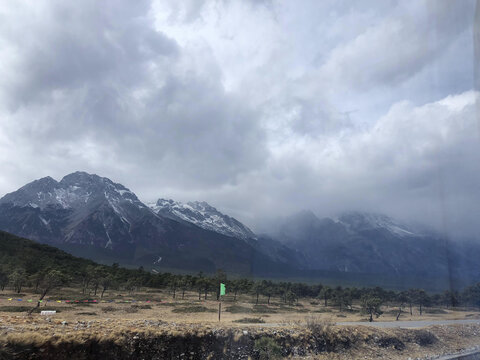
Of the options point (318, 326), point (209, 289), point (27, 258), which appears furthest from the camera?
point (27, 258)

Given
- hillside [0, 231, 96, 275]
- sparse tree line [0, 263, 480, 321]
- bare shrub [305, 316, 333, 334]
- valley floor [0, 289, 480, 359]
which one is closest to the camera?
valley floor [0, 289, 480, 359]

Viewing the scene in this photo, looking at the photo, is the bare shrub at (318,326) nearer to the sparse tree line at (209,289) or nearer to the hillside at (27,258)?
the sparse tree line at (209,289)

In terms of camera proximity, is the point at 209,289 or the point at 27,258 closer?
the point at 209,289

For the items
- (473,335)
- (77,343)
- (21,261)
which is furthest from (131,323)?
(21,261)

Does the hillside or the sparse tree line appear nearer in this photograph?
Answer: the sparse tree line

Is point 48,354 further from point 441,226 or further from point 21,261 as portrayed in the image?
point 21,261

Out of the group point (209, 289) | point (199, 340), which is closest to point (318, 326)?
point (199, 340)

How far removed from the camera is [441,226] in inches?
720

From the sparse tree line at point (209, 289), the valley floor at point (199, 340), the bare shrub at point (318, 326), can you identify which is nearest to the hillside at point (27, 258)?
the sparse tree line at point (209, 289)

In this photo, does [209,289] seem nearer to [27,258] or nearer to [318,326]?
[27,258]

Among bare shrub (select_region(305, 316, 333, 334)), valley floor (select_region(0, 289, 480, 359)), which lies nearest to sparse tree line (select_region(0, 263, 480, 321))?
valley floor (select_region(0, 289, 480, 359))

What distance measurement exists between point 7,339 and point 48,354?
193cm

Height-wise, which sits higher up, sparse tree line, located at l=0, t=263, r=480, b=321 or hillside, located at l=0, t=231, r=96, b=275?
hillside, located at l=0, t=231, r=96, b=275

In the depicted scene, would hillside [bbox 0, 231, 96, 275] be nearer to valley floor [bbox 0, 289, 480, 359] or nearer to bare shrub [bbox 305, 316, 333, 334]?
valley floor [bbox 0, 289, 480, 359]
